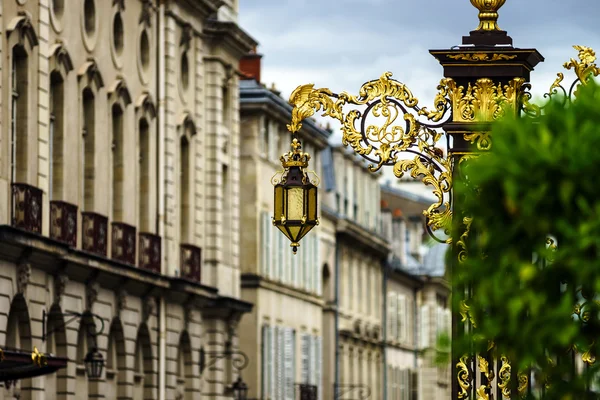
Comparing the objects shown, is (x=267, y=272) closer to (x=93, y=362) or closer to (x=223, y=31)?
(x=223, y=31)

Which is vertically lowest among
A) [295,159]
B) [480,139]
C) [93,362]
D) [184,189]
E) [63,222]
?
[480,139]

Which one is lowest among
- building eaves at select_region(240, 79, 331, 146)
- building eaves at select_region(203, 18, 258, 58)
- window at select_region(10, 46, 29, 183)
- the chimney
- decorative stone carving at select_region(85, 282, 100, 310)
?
decorative stone carving at select_region(85, 282, 100, 310)

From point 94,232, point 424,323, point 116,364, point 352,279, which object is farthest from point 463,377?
point 424,323

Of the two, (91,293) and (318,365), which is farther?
(318,365)

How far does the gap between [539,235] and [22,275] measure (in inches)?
1138

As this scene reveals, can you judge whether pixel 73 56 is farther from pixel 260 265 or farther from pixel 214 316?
pixel 260 265

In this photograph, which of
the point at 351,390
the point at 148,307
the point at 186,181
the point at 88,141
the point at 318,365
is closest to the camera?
the point at 88,141

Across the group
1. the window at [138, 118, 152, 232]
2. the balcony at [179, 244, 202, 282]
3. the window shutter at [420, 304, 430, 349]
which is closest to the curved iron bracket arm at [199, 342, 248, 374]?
the balcony at [179, 244, 202, 282]

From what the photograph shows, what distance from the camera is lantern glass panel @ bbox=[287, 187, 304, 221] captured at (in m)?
16.2

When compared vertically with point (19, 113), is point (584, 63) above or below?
below

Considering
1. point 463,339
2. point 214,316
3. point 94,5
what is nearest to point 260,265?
point 214,316

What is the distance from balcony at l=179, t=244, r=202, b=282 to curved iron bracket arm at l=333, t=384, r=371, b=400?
86.1 feet

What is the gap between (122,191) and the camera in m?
46.3

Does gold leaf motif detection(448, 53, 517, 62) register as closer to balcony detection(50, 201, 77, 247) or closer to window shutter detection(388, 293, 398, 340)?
balcony detection(50, 201, 77, 247)
